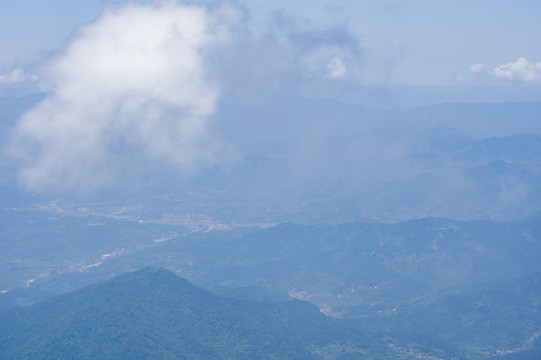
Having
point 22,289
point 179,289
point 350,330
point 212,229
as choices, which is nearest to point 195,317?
point 179,289

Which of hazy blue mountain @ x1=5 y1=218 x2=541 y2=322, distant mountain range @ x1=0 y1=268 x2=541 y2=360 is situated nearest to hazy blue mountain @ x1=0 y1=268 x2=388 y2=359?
distant mountain range @ x1=0 y1=268 x2=541 y2=360

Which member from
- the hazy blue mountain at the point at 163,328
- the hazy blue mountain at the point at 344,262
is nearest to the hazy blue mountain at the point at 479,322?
the hazy blue mountain at the point at 344,262

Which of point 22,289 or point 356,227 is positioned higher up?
point 356,227

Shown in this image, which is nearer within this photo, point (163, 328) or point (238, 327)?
point (163, 328)

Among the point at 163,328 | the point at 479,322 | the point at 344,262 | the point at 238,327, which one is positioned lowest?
the point at 479,322

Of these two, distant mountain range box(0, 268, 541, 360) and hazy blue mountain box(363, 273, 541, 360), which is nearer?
distant mountain range box(0, 268, 541, 360)

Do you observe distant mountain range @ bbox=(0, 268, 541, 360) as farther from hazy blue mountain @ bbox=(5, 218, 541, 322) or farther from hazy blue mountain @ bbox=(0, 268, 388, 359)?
hazy blue mountain @ bbox=(5, 218, 541, 322)

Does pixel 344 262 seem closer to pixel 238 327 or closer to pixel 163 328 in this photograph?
pixel 238 327

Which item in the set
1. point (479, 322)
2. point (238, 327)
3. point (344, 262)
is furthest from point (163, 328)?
point (344, 262)

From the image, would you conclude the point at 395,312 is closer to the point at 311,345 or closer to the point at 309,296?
the point at 309,296
